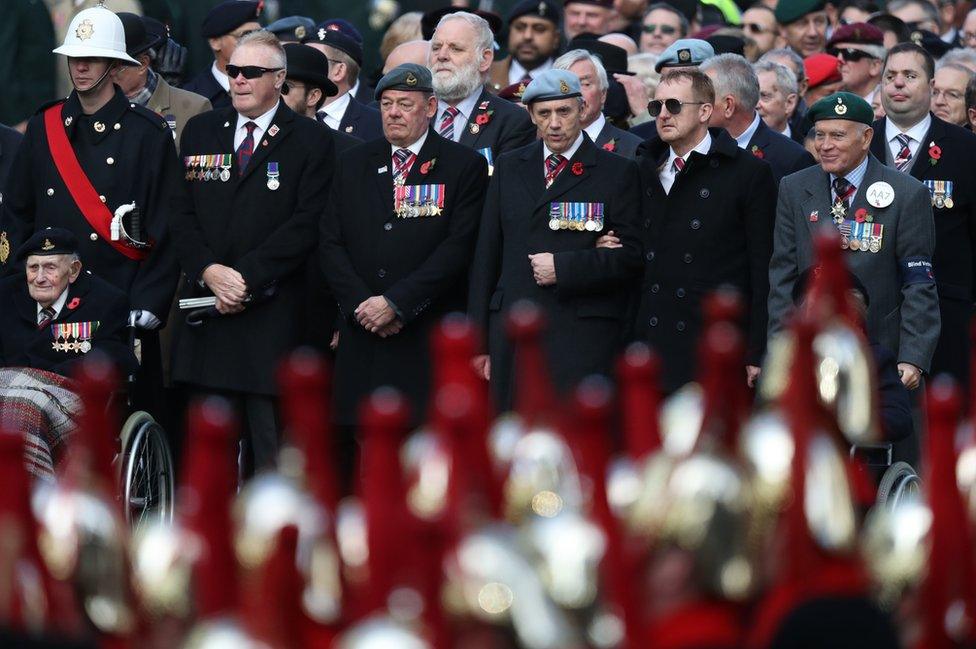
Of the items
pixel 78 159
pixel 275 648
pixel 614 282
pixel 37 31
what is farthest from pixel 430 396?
pixel 275 648

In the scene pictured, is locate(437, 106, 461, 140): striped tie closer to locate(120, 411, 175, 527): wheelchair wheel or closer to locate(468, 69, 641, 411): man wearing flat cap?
locate(468, 69, 641, 411): man wearing flat cap

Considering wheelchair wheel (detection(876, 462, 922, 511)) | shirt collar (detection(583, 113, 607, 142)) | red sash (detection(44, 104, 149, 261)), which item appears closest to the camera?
wheelchair wheel (detection(876, 462, 922, 511))

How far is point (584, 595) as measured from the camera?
3.36 m

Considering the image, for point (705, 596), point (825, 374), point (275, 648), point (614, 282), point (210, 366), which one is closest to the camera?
point (275, 648)

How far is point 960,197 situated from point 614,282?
1.89 metres

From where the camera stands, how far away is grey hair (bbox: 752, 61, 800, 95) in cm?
1095

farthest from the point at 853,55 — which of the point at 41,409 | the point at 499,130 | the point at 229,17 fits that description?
the point at 41,409

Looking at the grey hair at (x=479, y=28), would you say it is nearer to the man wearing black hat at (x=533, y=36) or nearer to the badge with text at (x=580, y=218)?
the badge with text at (x=580, y=218)

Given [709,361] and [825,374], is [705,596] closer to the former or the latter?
[709,361]

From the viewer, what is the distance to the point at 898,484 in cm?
805

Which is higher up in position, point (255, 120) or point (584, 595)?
point (255, 120)

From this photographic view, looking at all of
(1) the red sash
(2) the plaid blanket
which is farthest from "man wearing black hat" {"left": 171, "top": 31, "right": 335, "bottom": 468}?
(2) the plaid blanket

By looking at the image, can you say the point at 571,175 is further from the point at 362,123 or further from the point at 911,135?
the point at 362,123

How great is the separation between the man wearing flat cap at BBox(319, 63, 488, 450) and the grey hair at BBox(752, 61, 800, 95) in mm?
2428
